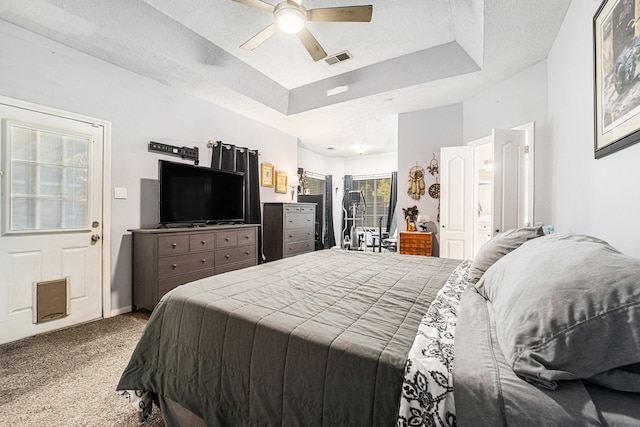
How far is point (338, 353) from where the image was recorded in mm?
865

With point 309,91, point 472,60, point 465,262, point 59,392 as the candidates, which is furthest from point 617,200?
point 309,91

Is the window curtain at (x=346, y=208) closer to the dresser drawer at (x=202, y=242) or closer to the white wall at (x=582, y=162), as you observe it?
the dresser drawer at (x=202, y=242)

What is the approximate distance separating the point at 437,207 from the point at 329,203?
3.84 metres

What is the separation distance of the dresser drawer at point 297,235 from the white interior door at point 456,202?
234 centimetres

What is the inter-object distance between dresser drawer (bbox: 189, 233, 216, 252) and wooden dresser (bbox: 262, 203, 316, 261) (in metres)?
1.41

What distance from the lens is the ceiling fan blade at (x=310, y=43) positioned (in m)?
2.34

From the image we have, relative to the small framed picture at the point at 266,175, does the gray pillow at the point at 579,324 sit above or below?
below

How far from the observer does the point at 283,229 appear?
4598mm

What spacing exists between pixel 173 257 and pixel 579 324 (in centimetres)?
314

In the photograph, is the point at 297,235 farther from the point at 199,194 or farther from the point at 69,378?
the point at 69,378

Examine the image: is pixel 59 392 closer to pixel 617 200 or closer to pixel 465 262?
pixel 465 262

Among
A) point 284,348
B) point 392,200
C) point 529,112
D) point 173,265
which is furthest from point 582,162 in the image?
point 392,200

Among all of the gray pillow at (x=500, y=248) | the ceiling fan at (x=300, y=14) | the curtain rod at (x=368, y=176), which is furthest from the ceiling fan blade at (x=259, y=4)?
the curtain rod at (x=368, y=176)

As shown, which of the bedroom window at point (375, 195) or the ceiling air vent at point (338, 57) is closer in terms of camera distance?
the ceiling air vent at point (338, 57)
